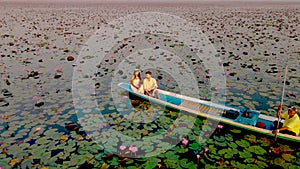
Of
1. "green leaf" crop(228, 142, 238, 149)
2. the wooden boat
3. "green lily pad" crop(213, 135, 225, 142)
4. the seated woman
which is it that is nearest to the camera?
"green leaf" crop(228, 142, 238, 149)

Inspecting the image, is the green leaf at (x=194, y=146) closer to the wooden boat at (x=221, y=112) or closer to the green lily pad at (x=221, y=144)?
the green lily pad at (x=221, y=144)

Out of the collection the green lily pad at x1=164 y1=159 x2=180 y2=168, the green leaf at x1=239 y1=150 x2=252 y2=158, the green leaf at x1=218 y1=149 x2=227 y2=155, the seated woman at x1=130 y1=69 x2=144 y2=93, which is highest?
the seated woman at x1=130 y1=69 x2=144 y2=93

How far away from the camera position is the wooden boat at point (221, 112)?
8.27 m

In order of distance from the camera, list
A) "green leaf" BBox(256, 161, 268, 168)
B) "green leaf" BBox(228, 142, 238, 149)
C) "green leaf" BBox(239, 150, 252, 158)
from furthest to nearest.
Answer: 1. "green leaf" BBox(228, 142, 238, 149)
2. "green leaf" BBox(239, 150, 252, 158)
3. "green leaf" BBox(256, 161, 268, 168)

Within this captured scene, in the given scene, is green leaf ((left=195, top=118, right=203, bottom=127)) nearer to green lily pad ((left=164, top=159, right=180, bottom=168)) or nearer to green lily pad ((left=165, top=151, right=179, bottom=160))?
green lily pad ((left=165, top=151, right=179, bottom=160))

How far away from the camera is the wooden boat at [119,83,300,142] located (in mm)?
8266

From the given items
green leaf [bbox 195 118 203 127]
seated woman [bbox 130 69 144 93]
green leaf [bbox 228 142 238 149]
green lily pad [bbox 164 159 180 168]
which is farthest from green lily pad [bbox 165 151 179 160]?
seated woman [bbox 130 69 144 93]

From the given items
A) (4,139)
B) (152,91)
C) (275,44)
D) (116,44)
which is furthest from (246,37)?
(4,139)

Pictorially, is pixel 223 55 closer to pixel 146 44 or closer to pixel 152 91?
pixel 146 44

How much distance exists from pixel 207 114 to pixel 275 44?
14709 mm

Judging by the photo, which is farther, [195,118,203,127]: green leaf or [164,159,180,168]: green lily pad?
[195,118,203,127]: green leaf

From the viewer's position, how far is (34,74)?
45.5 feet

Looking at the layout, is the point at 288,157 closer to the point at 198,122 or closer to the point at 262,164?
the point at 262,164

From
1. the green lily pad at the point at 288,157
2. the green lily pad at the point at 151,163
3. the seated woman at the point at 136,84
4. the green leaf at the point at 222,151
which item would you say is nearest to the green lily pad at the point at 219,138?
the green leaf at the point at 222,151
